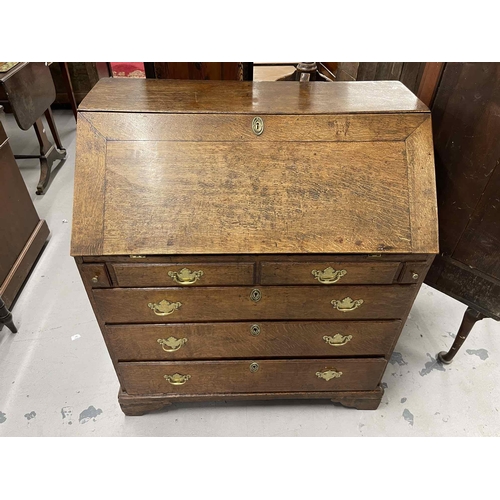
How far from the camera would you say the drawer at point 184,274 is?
1.36 metres

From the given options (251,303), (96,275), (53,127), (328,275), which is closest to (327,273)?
(328,275)

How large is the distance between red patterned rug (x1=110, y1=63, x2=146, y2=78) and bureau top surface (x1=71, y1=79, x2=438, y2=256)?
10.8 feet

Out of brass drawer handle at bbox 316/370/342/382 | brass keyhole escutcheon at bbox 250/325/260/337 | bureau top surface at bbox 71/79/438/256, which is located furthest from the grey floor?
bureau top surface at bbox 71/79/438/256

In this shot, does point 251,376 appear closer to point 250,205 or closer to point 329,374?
point 329,374

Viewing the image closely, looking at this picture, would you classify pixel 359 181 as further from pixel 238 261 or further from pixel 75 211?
pixel 75 211

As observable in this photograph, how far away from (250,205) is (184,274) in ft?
1.12

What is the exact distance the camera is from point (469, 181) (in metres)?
1.58

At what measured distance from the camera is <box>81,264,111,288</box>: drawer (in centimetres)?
134

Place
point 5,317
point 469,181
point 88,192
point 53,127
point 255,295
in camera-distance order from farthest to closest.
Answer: point 53,127 → point 5,317 → point 469,181 → point 255,295 → point 88,192

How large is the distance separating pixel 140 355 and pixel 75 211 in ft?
2.25

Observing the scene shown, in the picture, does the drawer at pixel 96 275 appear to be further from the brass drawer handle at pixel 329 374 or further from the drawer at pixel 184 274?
the brass drawer handle at pixel 329 374

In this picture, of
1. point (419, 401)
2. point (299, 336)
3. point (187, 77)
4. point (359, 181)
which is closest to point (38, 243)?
point (187, 77)

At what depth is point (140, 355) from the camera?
1663 mm

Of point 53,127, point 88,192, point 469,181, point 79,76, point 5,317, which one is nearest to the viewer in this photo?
point 88,192
